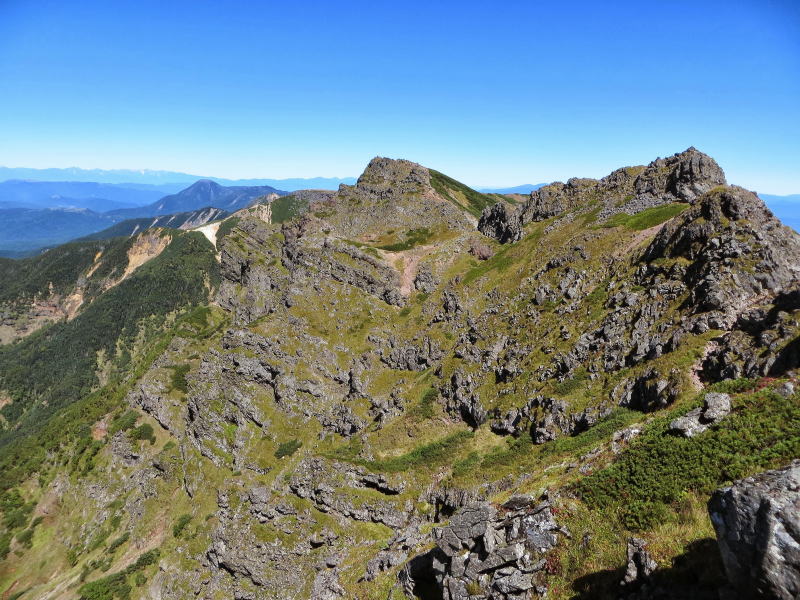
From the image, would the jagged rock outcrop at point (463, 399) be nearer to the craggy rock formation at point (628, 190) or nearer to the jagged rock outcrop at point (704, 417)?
the jagged rock outcrop at point (704, 417)

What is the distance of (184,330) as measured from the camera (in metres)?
139

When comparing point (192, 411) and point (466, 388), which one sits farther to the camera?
point (192, 411)

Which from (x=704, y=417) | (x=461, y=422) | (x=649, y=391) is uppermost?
(x=704, y=417)

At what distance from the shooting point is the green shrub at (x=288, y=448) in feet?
236

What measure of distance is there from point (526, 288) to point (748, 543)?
6621 centimetres

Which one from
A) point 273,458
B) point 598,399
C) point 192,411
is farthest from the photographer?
point 192,411

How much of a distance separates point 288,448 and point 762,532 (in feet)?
241

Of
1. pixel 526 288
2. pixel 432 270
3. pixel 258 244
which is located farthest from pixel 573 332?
pixel 258 244

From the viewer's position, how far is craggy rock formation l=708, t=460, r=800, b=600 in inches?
316

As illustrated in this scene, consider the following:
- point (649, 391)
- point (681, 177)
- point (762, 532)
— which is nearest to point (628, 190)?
point (681, 177)

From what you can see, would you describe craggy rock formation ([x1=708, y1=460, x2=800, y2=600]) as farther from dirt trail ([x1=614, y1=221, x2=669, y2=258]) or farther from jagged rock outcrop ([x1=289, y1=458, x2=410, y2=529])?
dirt trail ([x1=614, y1=221, x2=669, y2=258])

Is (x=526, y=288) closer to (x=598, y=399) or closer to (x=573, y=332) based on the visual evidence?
(x=573, y=332)

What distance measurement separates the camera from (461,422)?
207 feet

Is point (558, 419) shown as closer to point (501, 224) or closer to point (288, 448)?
point (288, 448)
